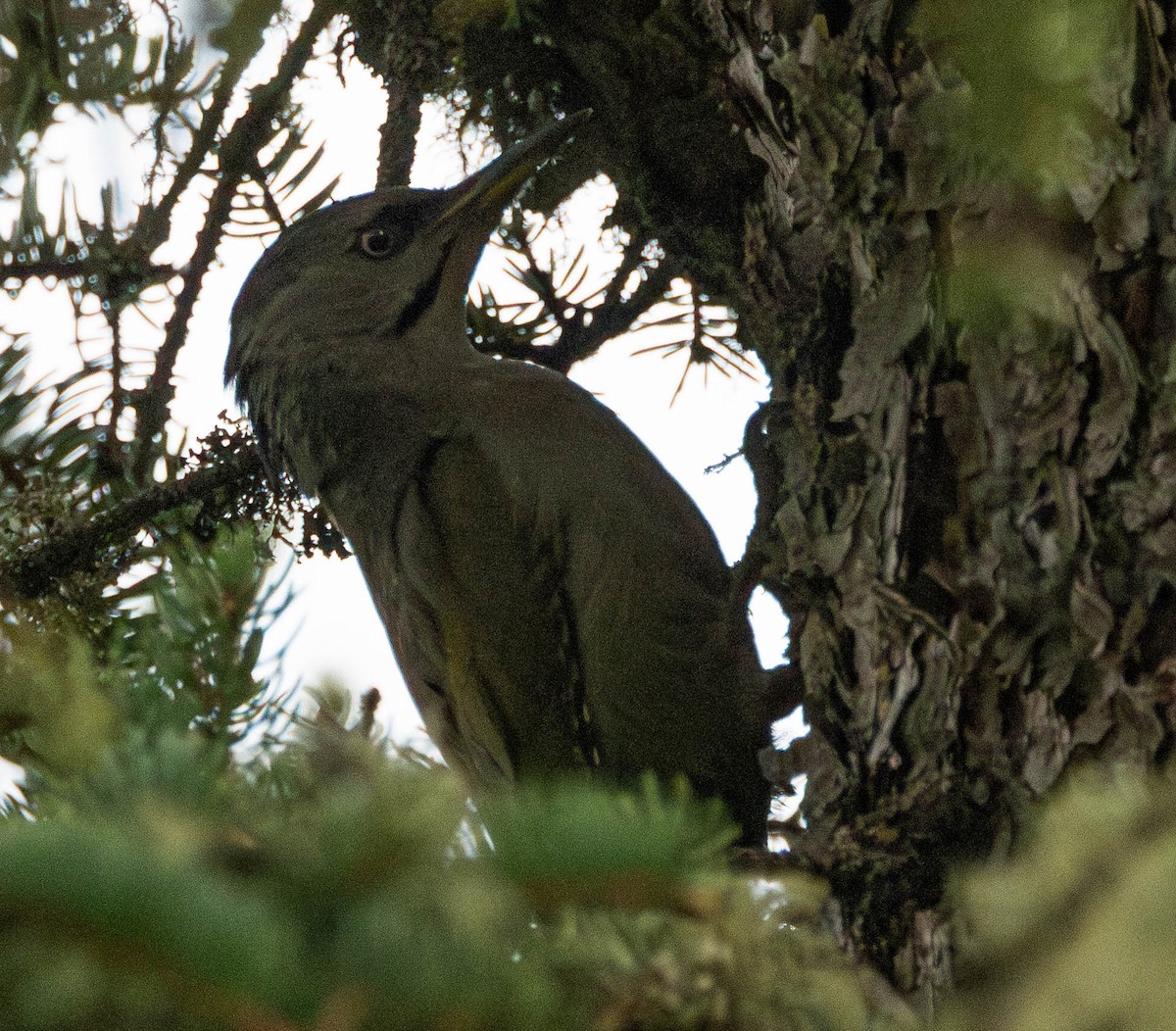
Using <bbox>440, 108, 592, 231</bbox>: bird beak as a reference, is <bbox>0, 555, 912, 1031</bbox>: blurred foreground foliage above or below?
below

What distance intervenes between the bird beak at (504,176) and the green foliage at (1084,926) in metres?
2.37

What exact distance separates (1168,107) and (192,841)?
1406mm

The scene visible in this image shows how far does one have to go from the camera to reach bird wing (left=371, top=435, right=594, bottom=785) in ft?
9.95

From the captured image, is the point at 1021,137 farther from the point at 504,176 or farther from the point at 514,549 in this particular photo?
the point at 504,176

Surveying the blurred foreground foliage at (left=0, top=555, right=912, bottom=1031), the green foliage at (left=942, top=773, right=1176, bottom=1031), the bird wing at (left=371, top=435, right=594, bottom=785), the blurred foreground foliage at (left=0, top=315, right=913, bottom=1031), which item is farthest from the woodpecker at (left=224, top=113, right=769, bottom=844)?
the green foliage at (left=942, top=773, right=1176, bottom=1031)

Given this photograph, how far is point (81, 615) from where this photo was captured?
108 inches

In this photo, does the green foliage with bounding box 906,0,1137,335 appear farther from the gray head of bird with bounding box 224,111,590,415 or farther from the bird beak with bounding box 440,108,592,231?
the gray head of bird with bounding box 224,111,590,415

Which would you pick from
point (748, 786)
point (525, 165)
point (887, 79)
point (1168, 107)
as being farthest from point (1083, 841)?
point (525, 165)

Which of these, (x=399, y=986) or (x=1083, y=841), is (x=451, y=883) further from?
(x=1083, y=841)

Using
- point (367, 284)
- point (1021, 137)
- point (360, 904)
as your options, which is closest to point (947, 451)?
point (1021, 137)

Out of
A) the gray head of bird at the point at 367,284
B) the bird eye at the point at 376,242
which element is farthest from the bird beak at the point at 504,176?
the bird eye at the point at 376,242

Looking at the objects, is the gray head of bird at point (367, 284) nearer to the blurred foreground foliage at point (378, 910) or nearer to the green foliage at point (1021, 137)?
the green foliage at point (1021, 137)

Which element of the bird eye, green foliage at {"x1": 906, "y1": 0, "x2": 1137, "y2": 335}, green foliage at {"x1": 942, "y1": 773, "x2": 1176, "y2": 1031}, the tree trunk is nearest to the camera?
green foliage at {"x1": 942, "y1": 773, "x2": 1176, "y2": 1031}

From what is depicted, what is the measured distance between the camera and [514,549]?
3.04 metres
